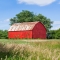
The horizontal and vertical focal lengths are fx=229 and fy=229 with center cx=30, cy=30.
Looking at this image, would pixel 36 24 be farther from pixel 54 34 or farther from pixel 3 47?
pixel 3 47

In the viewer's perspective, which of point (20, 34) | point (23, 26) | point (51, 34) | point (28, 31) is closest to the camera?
point (28, 31)

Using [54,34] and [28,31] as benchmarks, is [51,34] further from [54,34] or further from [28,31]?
[28,31]

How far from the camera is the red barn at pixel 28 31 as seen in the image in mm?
57372

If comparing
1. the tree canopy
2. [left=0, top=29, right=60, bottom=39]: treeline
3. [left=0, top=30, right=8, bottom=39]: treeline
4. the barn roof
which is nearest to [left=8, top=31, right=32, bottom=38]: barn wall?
the barn roof

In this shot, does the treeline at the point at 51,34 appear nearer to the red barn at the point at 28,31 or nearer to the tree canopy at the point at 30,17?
the red barn at the point at 28,31

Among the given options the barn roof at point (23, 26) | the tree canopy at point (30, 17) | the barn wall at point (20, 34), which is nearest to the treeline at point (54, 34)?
the barn roof at point (23, 26)

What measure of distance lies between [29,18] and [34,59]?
74403mm

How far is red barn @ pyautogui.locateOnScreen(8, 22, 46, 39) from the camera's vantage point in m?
57.4

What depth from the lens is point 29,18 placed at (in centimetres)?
8256

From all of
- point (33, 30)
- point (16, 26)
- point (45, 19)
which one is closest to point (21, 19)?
point (45, 19)

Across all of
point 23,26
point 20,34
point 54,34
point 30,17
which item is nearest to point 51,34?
point 54,34

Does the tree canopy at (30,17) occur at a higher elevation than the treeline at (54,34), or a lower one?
higher

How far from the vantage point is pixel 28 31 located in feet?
191

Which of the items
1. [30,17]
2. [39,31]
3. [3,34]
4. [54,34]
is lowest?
[54,34]
